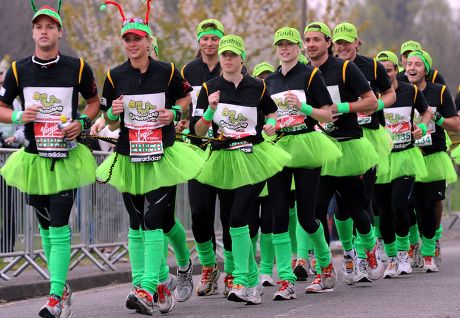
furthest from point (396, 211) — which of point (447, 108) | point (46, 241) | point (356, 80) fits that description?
point (46, 241)

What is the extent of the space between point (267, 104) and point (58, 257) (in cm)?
228

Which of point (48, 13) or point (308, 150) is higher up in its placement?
point (48, 13)

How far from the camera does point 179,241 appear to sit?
451 inches

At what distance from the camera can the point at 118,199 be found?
1683 centimetres

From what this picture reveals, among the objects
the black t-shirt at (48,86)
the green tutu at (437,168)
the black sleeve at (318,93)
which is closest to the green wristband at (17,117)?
the black t-shirt at (48,86)

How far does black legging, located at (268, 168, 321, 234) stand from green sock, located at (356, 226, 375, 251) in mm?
1106

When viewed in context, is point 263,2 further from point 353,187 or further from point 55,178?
point 55,178

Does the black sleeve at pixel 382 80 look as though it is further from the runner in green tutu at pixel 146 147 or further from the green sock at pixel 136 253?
the green sock at pixel 136 253

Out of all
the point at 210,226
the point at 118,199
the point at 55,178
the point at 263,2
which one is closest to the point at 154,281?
the point at 55,178

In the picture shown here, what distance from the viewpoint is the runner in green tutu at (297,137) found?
441 inches

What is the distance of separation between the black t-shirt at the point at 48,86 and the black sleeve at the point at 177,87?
26.8 inches

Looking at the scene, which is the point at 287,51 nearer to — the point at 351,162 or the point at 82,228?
the point at 351,162

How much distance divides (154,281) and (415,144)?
19.7ft

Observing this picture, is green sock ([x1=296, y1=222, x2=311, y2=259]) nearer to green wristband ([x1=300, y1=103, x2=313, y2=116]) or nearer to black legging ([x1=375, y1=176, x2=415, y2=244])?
black legging ([x1=375, y1=176, x2=415, y2=244])
